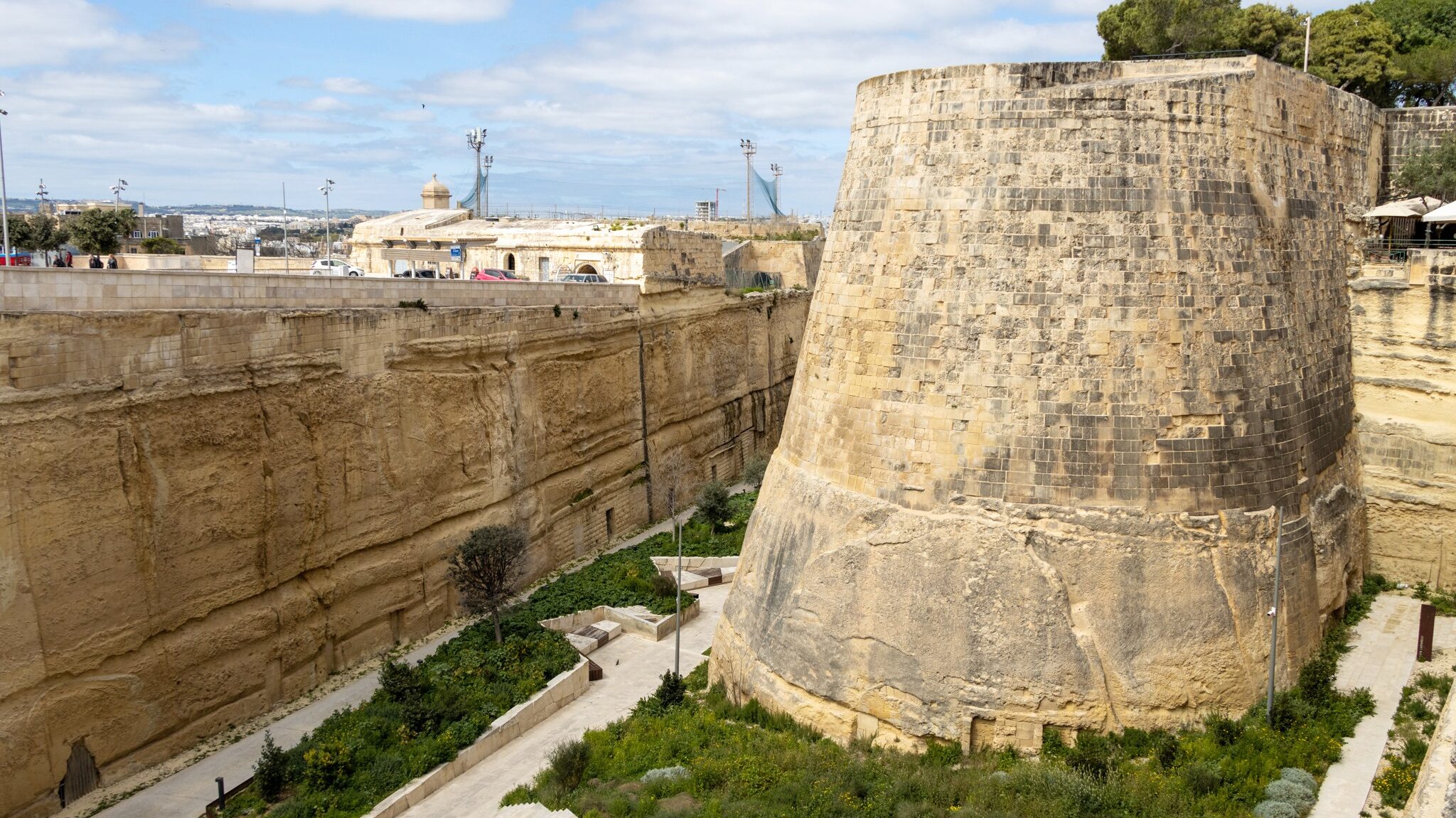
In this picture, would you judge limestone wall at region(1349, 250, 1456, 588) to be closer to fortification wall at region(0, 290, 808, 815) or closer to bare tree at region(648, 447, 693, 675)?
fortification wall at region(0, 290, 808, 815)

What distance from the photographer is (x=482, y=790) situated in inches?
484

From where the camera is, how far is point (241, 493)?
14.2 meters

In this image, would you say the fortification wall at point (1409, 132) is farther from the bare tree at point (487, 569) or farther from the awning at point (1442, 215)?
the bare tree at point (487, 569)

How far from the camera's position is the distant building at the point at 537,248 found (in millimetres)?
26219

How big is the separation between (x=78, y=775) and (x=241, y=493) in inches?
151

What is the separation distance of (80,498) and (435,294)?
718cm

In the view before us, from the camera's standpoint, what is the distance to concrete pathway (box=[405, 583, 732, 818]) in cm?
1206

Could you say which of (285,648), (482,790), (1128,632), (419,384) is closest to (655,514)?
(419,384)

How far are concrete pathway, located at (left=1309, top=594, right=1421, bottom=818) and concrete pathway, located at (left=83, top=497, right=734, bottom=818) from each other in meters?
8.45

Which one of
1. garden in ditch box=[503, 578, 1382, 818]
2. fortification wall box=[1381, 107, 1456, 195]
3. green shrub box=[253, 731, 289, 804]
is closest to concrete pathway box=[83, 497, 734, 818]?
green shrub box=[253, 731, 289, 804]

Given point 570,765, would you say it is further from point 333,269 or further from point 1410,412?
point 333,269

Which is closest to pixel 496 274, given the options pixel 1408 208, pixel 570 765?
pixel 570 765

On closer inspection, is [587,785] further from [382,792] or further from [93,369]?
[93,369]

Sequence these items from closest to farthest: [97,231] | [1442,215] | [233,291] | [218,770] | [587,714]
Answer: [218,770] < [1442,215] < [587,714] < [233,291] < [97,231]
